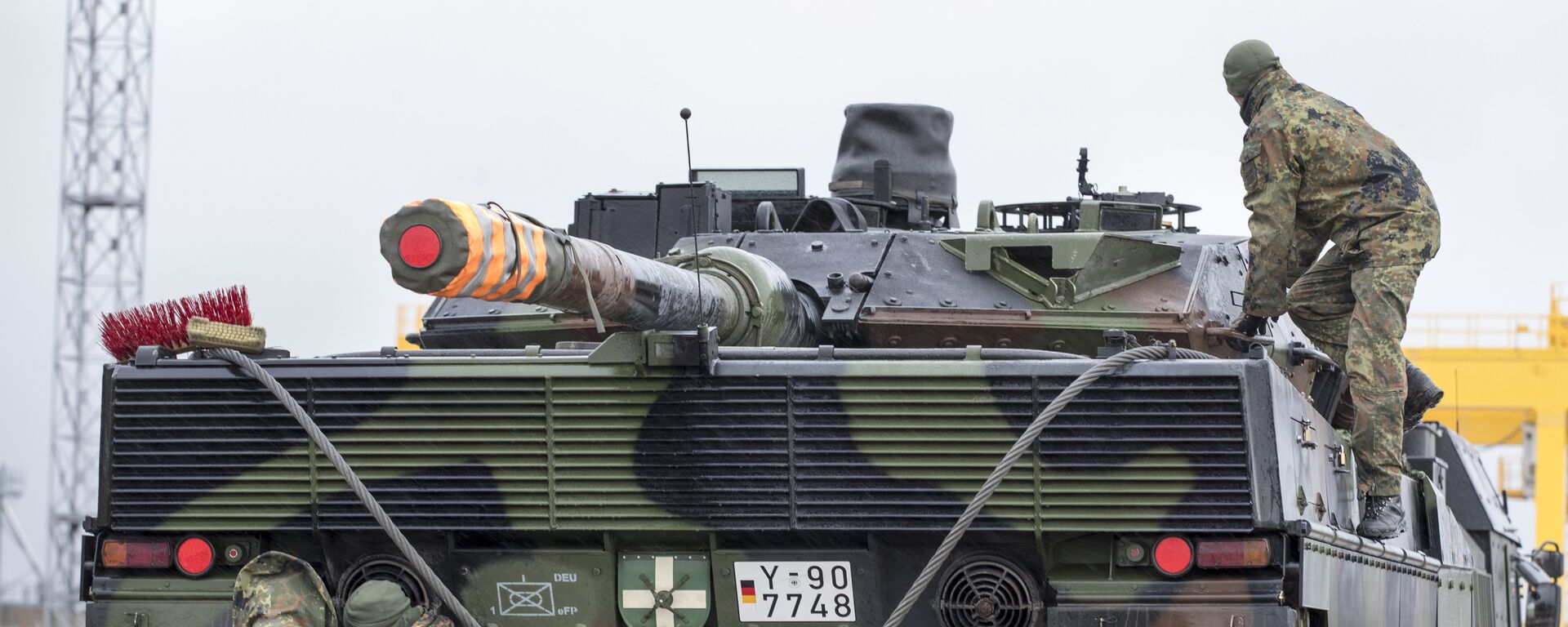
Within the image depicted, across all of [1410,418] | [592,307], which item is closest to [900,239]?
[1410,418]

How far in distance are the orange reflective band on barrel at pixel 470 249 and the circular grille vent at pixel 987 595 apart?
2.01m

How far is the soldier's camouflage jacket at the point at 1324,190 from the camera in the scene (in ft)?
25.4

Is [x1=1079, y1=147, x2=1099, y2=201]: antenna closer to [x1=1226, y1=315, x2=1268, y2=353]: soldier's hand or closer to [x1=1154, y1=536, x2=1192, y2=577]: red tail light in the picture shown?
[x1=1226, y1=315, x2=1268, y2=353]: soldier's hand

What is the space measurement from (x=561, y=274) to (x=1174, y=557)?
2.07m

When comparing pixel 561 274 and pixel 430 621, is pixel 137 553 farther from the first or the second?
pixel 561 274

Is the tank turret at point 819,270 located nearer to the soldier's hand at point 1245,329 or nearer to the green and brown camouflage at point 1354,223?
the soldier's hand at point 1245,329

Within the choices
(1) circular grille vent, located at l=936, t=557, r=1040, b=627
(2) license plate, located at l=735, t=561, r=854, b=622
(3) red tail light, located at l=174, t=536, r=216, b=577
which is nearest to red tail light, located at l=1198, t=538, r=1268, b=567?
(1) circular grille vent, located at l=936, t=557, r=1040, b=627

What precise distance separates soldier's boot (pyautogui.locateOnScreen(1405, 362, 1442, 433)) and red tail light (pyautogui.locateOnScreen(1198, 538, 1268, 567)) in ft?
8.25

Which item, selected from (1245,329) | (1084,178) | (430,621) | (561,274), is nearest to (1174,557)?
(1245,329)

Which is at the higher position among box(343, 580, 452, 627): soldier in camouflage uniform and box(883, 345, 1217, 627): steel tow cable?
box(883, 345, 1217, 627): steel tow cable

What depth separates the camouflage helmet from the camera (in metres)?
6.92

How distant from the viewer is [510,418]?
705 centimetres

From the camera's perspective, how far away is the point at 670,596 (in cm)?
717

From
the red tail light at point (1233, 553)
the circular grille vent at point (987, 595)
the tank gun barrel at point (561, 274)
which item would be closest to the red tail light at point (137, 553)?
the tank gun barrel at point (561, 274)
